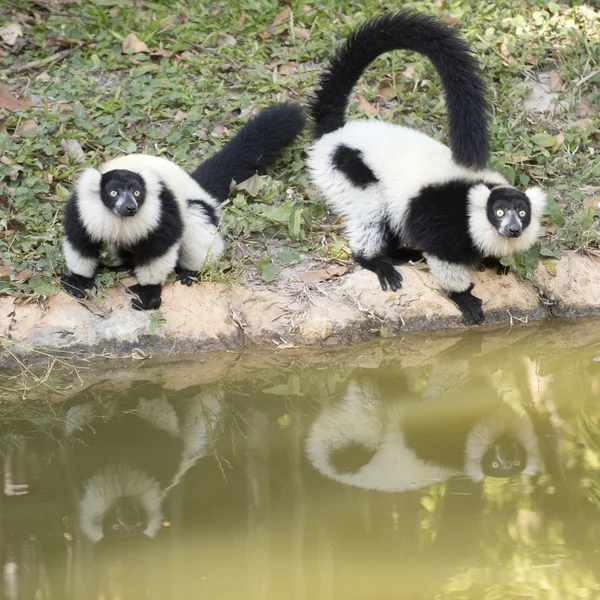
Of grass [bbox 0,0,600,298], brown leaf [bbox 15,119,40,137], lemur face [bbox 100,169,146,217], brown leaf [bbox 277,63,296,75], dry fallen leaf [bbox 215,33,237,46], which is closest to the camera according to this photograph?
lemur face [bbox 100,169,146,217]

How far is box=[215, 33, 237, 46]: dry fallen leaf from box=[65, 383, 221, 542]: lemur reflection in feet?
13.6

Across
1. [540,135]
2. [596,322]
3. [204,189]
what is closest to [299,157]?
[204,189]

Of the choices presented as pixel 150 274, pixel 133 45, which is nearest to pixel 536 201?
pixel 150 274

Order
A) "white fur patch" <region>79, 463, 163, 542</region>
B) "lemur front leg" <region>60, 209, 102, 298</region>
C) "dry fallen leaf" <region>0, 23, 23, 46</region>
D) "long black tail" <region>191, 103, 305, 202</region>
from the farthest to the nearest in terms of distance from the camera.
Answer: "dry fallen leaf" <region>0, 23, 23, 46</region>, "long black tail" <region>191, 103, 305, 202</region>, "lemur front leg" <region>60, 209, 102, 298</region>, "white fur patch" <region>79, 463, 163, 542</region>

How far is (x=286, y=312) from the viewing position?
5.57 metres

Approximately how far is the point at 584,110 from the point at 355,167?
250 centimetres

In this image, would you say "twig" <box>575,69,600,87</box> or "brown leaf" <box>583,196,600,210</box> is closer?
"brown leaf" <box>583,196,600,210</box>

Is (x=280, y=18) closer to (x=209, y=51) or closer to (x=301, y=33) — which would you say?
(x=301, y=33)

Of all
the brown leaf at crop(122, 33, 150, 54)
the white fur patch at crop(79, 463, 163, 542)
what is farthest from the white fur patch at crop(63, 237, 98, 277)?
the brown leaf at crop(122, 33, 150, 54)

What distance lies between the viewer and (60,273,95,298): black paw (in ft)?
17.7

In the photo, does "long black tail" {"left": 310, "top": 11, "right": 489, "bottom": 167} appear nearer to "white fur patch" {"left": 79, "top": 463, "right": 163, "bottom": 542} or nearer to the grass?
the grass

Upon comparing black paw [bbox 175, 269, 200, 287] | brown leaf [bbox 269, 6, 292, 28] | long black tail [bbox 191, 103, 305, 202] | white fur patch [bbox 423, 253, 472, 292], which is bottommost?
white fur patch [bbox 423, 253, 472, 292]

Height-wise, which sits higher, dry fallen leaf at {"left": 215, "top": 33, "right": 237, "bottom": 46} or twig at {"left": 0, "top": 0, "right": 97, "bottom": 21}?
twig at {"left": 0, "top": 0, "right": 97, "bottom": 21}

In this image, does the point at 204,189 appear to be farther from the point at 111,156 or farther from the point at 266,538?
the point at 266,538
